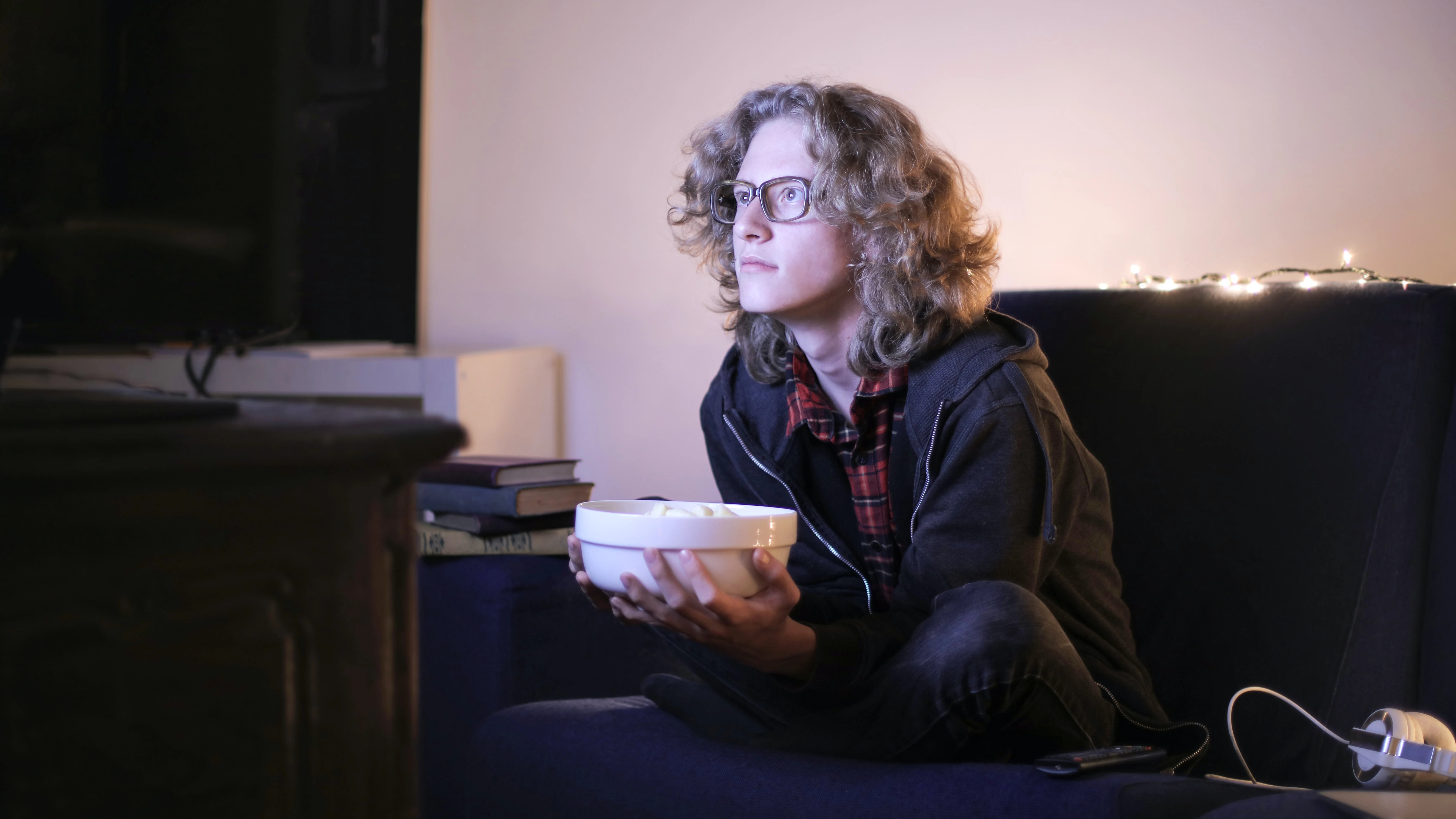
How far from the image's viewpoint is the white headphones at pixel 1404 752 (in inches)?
33.7

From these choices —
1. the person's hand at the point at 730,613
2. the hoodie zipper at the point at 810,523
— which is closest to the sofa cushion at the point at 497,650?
the hoodie zipper at the point at 810,523

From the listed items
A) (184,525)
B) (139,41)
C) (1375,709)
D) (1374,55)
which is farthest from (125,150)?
(1374,55)

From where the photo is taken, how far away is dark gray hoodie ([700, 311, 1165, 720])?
1.02 m

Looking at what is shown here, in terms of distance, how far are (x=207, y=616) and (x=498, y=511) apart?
99 cm

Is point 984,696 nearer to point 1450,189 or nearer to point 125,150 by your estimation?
point 125,150

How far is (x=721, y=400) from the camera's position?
1.36 m

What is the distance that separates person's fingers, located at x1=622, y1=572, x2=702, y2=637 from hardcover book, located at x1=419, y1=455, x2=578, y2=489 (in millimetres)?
584

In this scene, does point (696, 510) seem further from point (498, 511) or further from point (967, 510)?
point (498, 511)

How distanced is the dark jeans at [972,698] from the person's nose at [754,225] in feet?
1.61

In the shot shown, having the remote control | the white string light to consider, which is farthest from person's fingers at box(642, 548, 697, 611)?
the white string light

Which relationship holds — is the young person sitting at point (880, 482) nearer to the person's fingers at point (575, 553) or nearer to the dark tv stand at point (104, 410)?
the person's fingers at point (575, 553)

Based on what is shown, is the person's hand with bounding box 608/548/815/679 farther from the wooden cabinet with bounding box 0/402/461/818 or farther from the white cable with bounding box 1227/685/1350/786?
the white cable with bounding box 1227/685/1350/786

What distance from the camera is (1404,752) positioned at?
0.88m

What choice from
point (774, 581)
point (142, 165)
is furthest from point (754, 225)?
point (142, 165)
